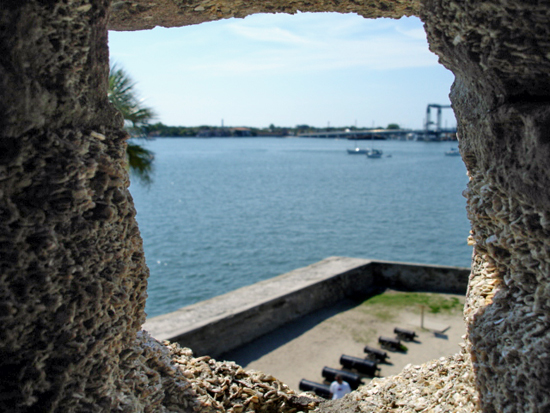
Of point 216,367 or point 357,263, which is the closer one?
point 216,367

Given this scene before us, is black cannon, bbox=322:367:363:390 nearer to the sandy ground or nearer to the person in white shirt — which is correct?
the sandy ground

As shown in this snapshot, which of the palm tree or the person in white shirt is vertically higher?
the palm tree

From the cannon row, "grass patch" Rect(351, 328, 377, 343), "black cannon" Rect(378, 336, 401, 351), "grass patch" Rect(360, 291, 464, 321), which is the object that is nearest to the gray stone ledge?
"grass patch" Rect(360, 291, 464, 321)

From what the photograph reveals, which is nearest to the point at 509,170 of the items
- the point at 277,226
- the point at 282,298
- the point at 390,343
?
the point at 390,343

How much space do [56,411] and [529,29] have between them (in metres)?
3.03

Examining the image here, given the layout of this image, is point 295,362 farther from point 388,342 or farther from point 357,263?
point 357,263

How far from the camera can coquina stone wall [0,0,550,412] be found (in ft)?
8.54

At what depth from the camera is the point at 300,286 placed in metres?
12.6

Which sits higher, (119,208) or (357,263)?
(119,208)

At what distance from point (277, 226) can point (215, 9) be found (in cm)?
3156

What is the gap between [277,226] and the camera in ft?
117

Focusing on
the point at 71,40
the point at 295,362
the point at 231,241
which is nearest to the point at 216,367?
the point at 71,40

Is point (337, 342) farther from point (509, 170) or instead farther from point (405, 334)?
point (509, 170)

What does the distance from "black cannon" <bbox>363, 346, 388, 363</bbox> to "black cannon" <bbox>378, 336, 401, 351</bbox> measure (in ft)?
1.43
